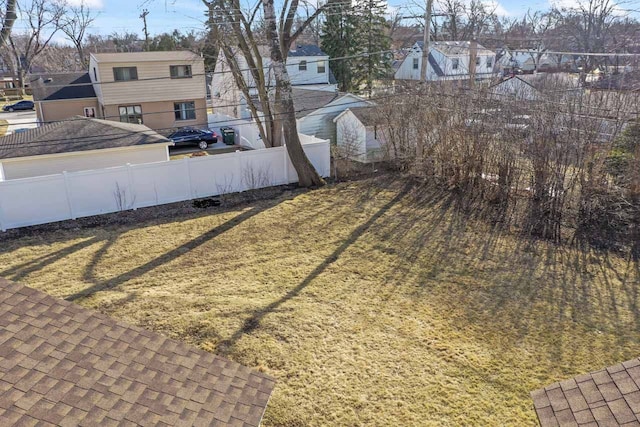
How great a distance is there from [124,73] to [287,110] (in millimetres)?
14334

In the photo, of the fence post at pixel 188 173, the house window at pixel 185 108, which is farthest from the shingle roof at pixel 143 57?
the fence post at pixel 188 173

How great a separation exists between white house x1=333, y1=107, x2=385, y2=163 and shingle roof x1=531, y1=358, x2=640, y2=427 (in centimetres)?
1479

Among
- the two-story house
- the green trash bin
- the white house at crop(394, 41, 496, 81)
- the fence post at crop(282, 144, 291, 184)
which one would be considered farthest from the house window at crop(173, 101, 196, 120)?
the white house at crop(394, 41, 496, 81)

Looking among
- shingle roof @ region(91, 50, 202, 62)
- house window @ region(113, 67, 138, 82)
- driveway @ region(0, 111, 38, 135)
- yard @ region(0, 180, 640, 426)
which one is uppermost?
shingle roof @ region(91, 50, 202, 62)

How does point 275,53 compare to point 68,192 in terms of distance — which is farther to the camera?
point 275,53

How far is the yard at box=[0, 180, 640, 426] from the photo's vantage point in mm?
6617

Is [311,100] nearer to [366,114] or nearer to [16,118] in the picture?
[366,114]

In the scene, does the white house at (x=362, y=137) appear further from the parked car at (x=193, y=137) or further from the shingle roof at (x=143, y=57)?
the shingle roof at (x=143, y=57)

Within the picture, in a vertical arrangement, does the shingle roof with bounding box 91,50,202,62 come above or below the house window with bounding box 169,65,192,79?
above

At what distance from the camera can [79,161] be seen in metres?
15.0

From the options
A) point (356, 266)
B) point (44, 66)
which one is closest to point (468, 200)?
point (356, 266)

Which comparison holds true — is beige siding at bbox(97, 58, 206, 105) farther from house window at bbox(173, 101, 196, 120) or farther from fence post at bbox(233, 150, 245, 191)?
fence post at bbox(233, 150, 245, 191)

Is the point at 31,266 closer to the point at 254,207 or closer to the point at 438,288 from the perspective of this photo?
the point at 254,207

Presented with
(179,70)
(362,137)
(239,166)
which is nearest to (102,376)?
(239,166)
